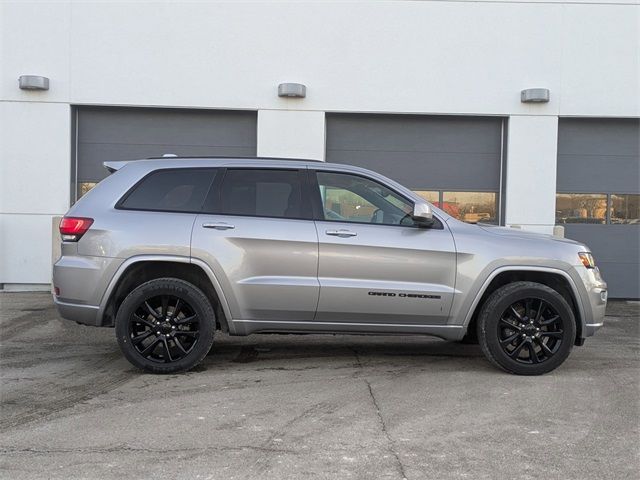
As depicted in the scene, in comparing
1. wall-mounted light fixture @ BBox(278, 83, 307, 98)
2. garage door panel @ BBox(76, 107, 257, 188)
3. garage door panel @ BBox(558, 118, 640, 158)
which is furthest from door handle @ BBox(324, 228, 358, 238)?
garage door panel @ BBox(558, 118, 640, 158)

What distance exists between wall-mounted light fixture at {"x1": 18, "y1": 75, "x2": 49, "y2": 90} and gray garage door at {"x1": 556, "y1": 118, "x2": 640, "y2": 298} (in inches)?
366

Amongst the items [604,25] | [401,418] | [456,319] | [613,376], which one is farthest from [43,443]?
[604,25]

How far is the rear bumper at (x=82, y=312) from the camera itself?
5672mm

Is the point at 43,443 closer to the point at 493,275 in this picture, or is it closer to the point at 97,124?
the point at 493,275

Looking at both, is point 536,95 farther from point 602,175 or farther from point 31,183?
point 31,183

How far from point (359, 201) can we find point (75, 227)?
2577mm

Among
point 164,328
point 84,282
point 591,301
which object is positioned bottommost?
point 164,328

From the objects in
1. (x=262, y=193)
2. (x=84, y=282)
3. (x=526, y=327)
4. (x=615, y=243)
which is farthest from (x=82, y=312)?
(x=615, y=243)

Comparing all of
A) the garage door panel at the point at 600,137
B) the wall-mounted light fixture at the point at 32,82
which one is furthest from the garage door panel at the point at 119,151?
the garage door panel at the point at 600,137

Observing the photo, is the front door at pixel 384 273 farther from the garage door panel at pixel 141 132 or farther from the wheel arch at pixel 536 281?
the garage door panel at pixel 141 132

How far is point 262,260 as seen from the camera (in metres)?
5.71

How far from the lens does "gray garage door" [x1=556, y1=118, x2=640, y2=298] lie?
38.4 ft

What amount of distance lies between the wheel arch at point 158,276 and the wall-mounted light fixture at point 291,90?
6.06 meters

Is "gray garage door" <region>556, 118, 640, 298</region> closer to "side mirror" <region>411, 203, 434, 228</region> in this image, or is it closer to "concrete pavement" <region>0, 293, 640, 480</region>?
"concrete pavement" <region>0, 293, 640, 480</region>
